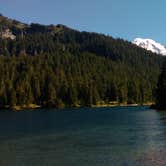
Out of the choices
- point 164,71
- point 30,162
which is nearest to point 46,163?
point 30,162

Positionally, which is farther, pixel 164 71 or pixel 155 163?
pixel 164 71

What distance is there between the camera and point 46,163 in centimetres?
5666

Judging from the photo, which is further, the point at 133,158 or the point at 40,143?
the point at 40,143

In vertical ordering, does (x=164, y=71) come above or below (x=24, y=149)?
above

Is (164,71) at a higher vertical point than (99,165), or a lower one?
higher

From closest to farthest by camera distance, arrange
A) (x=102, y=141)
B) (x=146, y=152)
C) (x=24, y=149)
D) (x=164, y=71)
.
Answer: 1. (x=146, y=152)
2. (x=24, y=149)
3. (x=102, y=141)
4. (x=164, y=71)

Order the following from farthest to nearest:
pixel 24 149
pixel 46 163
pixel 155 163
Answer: pixel 24 149 < pixel 46 163 < pixel 155 163

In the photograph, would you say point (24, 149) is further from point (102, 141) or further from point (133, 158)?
point (133, 158)

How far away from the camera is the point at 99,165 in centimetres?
5397

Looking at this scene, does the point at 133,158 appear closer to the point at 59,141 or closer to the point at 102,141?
the point at 102,141

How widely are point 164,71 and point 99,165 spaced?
5581 inches

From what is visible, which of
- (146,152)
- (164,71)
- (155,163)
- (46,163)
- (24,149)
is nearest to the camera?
(155,163)

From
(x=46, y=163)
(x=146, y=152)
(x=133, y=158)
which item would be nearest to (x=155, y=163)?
(x=133, y=158)

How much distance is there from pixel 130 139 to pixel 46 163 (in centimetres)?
2610
